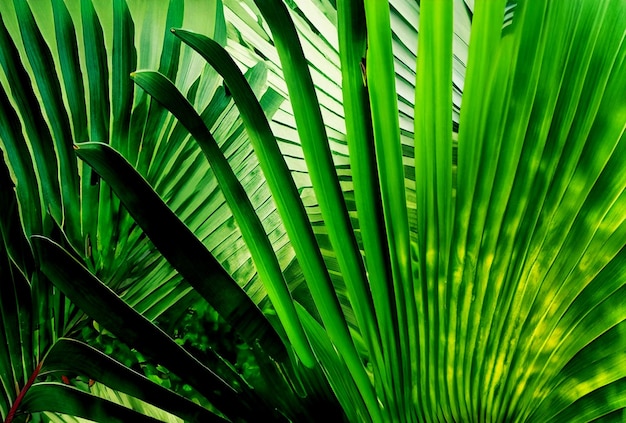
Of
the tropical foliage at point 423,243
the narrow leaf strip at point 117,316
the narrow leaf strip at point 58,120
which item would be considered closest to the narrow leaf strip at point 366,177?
the tropical foliage at point 423,243

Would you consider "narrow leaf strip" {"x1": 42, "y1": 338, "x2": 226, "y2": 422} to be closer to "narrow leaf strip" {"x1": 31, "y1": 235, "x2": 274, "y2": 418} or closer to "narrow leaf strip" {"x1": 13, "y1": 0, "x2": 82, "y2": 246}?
"narrow leaf strip" {"x1": 31, "y1": 235, "x2": 274, "y2": 418}

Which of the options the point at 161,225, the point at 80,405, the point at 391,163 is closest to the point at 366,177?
the point at 391,163

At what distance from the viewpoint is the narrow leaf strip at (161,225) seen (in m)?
0.32

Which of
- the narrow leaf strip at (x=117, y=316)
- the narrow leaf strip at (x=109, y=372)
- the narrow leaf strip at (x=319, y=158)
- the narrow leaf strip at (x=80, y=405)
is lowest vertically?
the narrow leaf strip at (x=80, y=405)

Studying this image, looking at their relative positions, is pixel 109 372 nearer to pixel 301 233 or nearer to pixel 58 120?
pixel 301 233

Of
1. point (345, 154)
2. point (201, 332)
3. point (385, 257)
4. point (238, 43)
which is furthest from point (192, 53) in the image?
point (385, 257)

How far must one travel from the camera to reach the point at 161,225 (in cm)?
33

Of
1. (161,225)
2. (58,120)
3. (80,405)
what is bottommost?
(80,405)

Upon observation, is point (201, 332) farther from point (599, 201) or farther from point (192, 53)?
point (599, 201)

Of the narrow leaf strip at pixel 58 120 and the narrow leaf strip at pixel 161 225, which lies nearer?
the narrow leaf strip at pixel 161 225

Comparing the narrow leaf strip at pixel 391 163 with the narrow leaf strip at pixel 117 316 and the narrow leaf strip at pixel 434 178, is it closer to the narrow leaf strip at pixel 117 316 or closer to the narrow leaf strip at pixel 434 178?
the narrow leaf strip at pixel 434 178

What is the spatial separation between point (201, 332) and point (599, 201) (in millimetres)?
489

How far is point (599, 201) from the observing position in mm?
328

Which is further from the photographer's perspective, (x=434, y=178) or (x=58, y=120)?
(x=58, y=120)
